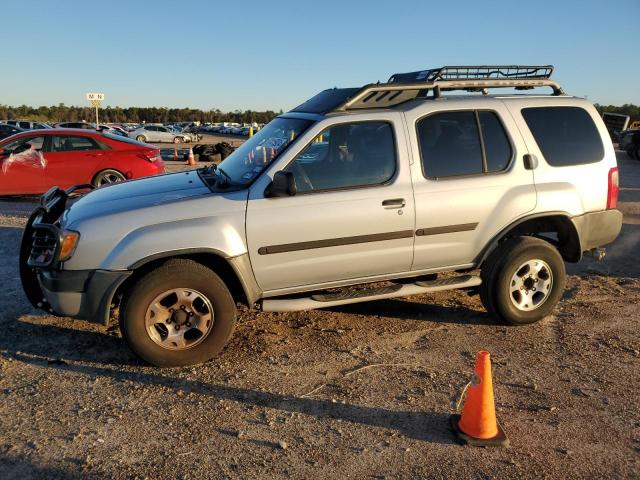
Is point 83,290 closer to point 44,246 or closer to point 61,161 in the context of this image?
point 44,246

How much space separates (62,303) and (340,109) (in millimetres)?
2599

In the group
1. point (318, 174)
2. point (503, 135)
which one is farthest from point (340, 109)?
point (503, 135)

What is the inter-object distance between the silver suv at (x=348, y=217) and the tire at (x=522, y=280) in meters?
0.01

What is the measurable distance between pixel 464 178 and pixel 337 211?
119 cm

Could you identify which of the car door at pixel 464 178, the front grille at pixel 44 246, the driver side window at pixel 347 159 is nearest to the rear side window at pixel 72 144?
the front grille at pixel 44 246

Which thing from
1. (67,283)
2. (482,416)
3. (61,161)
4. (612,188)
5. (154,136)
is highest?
(154,136)

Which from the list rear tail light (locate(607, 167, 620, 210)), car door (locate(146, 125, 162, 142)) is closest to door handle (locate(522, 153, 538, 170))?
rear tail light (locate(607, 167, 620, 210))

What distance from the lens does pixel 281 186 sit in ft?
12.9

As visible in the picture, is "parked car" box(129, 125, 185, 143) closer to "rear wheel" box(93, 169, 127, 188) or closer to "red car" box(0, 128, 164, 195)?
"red car" box(0, 128, 164, 195)

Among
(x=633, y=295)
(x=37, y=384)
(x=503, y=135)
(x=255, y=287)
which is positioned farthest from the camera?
(x=633, y=295)

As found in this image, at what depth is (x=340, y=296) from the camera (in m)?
4.38

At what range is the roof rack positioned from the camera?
450 cm

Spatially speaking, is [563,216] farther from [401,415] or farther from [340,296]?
[401,415]

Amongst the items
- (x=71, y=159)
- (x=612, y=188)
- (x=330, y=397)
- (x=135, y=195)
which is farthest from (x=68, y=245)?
(x=71, y=159)
